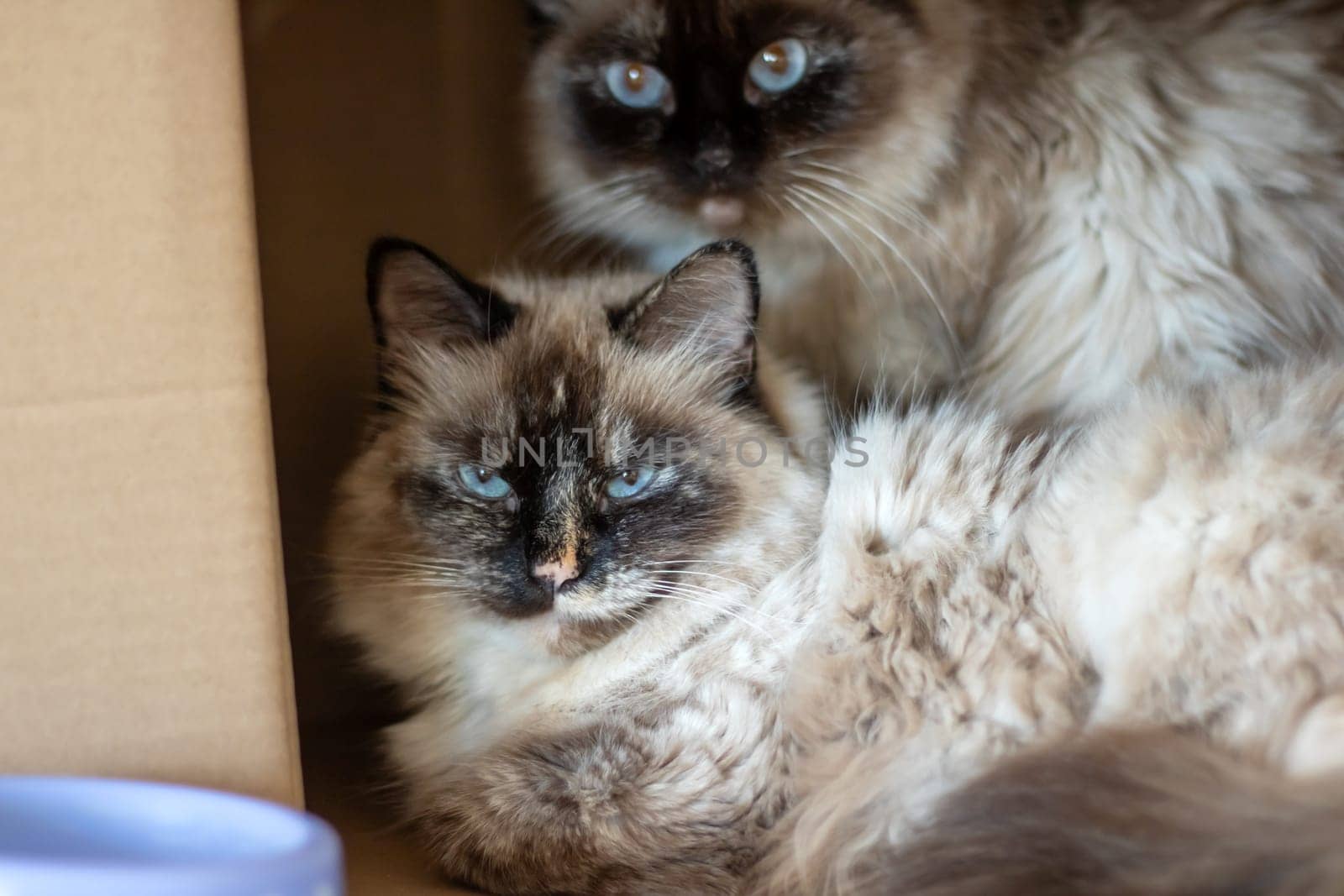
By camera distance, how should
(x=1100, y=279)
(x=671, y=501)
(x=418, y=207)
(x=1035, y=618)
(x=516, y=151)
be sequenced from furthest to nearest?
1. (x=516, y=151)
2. (x=418, y=207)
3. (x=1100, y=279)
4. (x=671, y=501)
5. (x=1035, y=618)

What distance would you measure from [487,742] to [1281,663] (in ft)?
2.93

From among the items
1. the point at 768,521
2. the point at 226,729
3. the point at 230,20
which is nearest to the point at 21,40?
the point at 230,20

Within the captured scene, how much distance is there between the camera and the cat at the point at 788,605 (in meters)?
1.13

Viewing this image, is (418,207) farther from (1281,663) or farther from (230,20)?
(1281,663)

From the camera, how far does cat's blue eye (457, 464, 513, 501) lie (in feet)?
4.75

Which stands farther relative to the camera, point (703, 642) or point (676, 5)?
point (676, 5)

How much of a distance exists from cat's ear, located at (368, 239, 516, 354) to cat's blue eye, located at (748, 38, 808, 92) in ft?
1.81

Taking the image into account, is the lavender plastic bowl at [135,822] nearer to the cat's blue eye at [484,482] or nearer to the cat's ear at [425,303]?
the cat's blue eye at [484,482]

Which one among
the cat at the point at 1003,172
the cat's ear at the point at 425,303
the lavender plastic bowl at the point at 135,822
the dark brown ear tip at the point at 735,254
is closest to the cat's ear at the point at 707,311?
the dark brown ear tip at the point at 735,254

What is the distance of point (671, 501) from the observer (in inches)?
56.8

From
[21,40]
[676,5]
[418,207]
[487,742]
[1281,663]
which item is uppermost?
[676,5]

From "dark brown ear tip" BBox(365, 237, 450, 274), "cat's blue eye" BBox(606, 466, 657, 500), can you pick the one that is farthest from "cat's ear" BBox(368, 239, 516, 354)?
"cat's blue eye" BBox(606, 466, 657, 500)

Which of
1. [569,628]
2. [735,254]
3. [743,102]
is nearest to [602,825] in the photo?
[569,628]

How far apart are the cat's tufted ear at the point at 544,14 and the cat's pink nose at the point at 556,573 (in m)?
1.03
